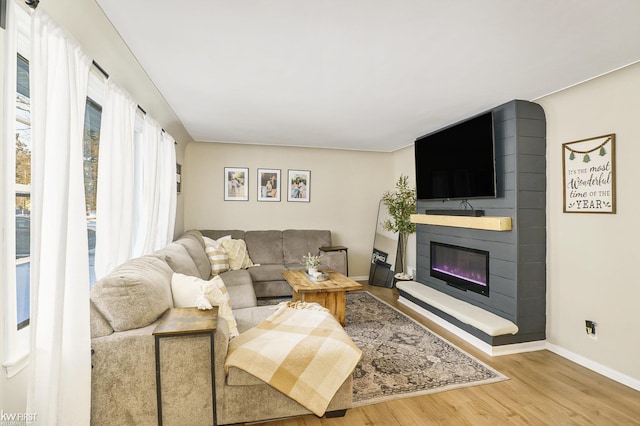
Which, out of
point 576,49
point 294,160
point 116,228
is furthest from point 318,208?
point 576,49

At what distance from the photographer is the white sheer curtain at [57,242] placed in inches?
56.0

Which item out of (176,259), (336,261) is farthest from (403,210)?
(176,259)

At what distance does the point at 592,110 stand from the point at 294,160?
13.3 ft

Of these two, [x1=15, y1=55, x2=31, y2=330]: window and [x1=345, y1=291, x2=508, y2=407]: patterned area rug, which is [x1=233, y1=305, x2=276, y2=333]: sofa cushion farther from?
[x1=15, y1=55, x2=31, y2=330]: window

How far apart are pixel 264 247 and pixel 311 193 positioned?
1309mm

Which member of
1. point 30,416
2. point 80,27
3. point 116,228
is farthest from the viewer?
point 116,228

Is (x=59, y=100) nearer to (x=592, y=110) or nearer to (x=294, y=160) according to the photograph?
(x=592, y=110)

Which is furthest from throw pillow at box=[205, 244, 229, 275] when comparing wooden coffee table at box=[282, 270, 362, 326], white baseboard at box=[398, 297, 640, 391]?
white baseboard at box=[398, 297, 640, 391]

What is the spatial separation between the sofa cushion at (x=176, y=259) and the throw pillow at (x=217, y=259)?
2.86 feet

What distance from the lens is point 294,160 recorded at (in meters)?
5.69

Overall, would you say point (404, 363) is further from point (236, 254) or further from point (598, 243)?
point (236, 254)

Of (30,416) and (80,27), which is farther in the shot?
(80,27)

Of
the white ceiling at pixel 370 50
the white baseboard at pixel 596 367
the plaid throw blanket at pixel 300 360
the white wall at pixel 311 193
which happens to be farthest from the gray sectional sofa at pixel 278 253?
the white baseboard at pixel 596 367

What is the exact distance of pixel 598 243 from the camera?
Result: 2.71 metres
